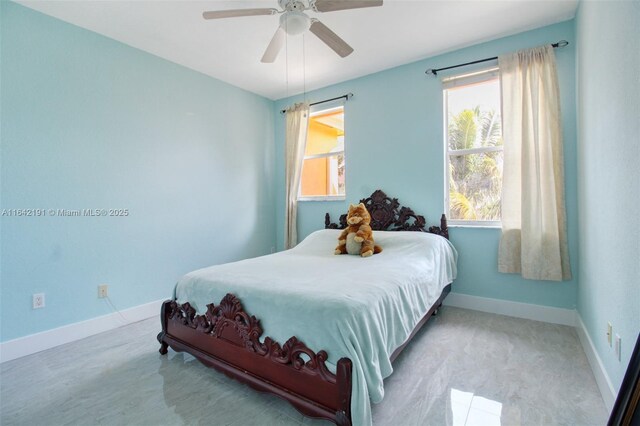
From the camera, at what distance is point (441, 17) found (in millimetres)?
2514

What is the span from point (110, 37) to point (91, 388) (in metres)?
2.88

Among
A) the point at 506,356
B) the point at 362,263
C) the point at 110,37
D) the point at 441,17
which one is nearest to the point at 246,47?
the point at 110,37

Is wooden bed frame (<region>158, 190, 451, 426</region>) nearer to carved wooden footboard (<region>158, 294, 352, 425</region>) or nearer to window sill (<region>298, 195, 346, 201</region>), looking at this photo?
carved wooden footboard (<region>158, 294, 352, 425</region>)

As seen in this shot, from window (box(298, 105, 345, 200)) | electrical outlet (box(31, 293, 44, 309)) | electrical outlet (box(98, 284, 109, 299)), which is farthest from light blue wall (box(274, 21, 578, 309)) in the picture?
electrical outlet (box(31, 293, 44, 309))

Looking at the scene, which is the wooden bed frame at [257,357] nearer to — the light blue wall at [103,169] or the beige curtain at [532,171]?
the light blue wall at [103,169]

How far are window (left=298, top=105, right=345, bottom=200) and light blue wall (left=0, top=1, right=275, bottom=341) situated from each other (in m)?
1.02

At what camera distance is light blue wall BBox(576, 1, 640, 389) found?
1215mm

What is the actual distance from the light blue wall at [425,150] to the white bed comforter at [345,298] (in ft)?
1.97

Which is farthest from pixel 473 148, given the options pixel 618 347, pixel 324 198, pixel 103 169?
pixel 103 169

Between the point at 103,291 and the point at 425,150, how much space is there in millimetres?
3426

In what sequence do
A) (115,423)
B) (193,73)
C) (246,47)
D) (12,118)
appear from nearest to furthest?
(115,423) < (12,118) < (246,47) < (193,73)

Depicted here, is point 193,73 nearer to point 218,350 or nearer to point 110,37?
point 110,37

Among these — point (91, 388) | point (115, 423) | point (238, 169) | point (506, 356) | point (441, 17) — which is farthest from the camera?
point (238, 169)

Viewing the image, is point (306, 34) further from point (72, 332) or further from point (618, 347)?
point (72, 332)
